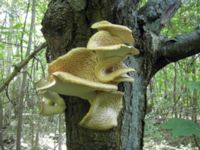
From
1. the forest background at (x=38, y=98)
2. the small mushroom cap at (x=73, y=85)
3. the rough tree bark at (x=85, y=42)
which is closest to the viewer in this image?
the small mushroom cap at (x=73, y=85)

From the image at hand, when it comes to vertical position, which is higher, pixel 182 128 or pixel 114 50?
Answer: pixel 114 50

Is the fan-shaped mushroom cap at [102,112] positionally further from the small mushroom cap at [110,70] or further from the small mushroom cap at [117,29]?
the small mushroom cap at [117,29]

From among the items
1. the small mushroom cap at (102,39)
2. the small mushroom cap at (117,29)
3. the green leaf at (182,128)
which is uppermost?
the small mushroom cap at (117,29)

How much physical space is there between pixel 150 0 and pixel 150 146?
14.0ft

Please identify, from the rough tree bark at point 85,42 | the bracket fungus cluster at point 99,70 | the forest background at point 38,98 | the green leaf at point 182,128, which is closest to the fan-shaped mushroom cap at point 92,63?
the bracket fungus cluster at point 99,70

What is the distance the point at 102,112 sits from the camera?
84cm

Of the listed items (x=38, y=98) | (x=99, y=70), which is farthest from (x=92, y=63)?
(x=38, y=98)

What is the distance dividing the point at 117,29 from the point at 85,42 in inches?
7.3

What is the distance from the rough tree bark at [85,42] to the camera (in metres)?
0.96

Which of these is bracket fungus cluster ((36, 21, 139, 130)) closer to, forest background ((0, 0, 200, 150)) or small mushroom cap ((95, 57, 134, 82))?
small mushroom cap ((95, 57, 134, 82))

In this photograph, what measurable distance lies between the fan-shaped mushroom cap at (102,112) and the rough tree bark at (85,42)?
0.28 feet

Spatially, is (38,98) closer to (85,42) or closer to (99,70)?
(85,42)

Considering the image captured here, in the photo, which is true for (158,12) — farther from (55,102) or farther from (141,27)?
(55,102)

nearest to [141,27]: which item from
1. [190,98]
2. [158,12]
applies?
[158,12]
